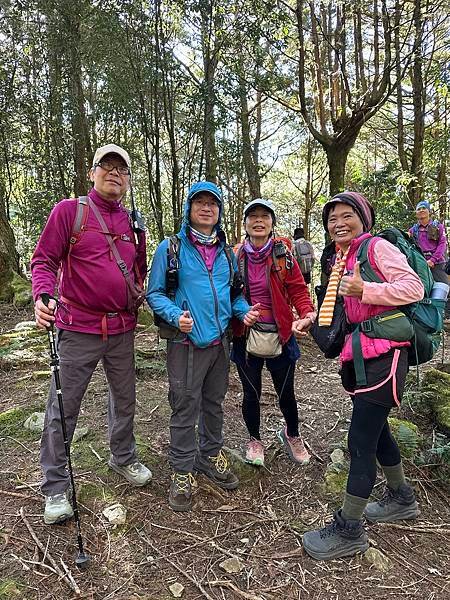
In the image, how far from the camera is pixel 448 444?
12.9 feet

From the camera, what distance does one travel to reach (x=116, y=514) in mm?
3283

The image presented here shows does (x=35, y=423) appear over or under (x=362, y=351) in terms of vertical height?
under

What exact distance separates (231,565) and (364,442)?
1.16 metres

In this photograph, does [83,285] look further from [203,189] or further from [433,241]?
[433,241]

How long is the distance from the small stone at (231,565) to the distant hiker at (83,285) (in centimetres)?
109

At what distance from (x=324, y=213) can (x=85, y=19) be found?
957 centimetres

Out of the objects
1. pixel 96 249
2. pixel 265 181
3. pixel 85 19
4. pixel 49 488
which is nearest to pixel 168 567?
pixel 49 488

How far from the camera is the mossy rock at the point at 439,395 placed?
460cm

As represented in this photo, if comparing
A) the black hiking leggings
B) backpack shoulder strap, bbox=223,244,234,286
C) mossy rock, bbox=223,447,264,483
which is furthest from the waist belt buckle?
mossy rock, bbox=223,447,264,483

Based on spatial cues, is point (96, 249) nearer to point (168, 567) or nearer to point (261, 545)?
point (168, 567)

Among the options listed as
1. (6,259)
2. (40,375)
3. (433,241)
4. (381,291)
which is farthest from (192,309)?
(6,259)

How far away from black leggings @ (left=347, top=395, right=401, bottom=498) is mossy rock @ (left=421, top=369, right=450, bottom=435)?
6.34 feet

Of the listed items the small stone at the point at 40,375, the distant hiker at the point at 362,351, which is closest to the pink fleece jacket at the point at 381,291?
the distant hiker at the point at 362,351

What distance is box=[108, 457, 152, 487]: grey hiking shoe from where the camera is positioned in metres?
3.61
